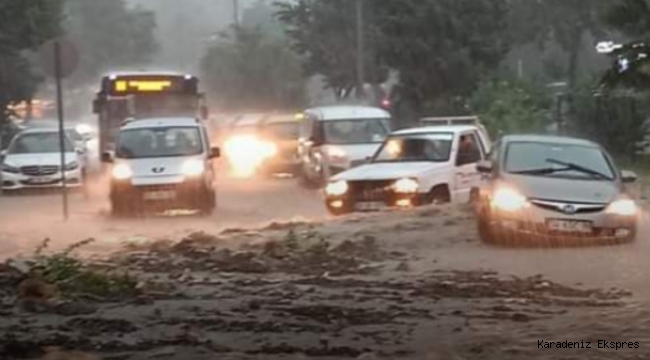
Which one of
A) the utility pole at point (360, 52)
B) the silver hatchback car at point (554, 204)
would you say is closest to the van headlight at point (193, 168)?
the silver hatchback car at point (554, 204)

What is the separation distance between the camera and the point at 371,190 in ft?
→ 78.4

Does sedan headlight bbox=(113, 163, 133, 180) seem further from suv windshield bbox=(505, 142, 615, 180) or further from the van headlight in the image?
suv windshield bbox=(505, 142, 615, 180)

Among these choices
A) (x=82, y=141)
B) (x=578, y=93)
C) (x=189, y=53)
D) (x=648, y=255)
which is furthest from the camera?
(x=189, y=53)

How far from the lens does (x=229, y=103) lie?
255 ft

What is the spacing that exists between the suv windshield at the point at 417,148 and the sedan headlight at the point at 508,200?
6191 millimetres

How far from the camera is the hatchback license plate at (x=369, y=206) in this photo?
23891 mm

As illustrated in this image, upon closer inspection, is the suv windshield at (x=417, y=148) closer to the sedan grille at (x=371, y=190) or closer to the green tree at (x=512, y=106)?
the sedan grille at (x=371, y=190)

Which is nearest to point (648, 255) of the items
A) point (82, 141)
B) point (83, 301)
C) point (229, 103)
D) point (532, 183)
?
point (532, 183)

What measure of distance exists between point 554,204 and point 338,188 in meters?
6.48

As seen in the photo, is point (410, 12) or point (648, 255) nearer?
point (648, 255)

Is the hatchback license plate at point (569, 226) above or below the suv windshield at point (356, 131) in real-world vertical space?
below

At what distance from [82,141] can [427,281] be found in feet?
99.7

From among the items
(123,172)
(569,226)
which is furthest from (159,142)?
(569,226)

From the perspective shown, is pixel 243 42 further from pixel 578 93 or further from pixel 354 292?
pixel 354 292
